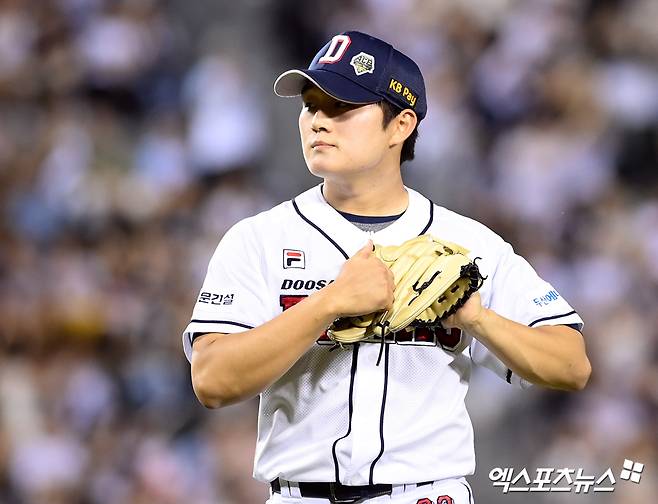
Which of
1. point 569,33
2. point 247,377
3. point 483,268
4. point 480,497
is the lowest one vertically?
point 480,497

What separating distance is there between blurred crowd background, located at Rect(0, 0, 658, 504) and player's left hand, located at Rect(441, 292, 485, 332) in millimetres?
2702

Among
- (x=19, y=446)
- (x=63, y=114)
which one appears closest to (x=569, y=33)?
(x=63, y=114)

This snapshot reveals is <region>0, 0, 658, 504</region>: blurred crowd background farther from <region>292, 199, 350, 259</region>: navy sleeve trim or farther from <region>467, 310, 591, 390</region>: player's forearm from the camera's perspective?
<region>292, 199, 350, 259</region>: navy sleeve trim

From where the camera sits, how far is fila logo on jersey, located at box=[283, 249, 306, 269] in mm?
2518

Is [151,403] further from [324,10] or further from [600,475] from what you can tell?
[324,10]

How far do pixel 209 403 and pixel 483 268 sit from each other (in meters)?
0.70

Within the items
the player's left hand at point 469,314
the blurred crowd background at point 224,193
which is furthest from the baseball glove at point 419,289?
the blurred crowd background at point 224,193

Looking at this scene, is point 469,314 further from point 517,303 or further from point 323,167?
point 323,167

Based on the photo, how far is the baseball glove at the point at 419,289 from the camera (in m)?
2.34

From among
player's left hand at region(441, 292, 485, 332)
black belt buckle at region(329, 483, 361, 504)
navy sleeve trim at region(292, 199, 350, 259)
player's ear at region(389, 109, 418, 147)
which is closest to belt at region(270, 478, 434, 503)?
black belt buckle at region(329, 483, 361, 504)

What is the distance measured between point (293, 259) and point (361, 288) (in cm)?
28

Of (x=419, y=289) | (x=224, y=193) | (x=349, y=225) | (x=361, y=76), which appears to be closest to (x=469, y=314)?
(x=419, y=289)

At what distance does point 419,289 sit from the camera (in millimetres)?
2352

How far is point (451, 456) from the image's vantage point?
2.49 metres
